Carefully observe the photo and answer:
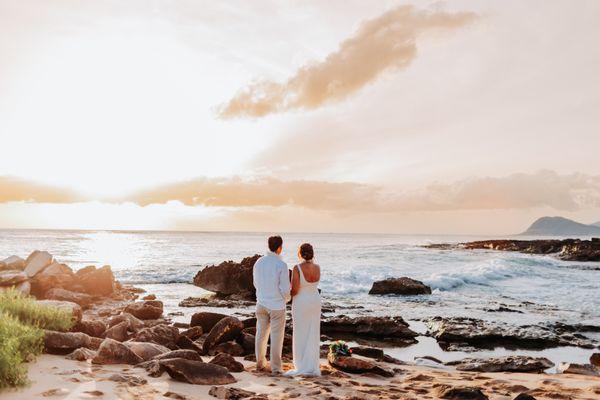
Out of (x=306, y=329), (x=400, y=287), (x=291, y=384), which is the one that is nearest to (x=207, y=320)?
(x=306, y=329)

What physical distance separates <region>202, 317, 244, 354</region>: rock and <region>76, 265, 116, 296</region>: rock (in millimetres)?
12389

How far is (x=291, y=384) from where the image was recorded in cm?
788

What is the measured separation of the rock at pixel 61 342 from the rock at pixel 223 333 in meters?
2.70

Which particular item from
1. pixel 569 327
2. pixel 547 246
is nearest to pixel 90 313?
pixel 569 327

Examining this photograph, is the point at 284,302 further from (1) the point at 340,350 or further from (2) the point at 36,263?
(2) the point at 36,263

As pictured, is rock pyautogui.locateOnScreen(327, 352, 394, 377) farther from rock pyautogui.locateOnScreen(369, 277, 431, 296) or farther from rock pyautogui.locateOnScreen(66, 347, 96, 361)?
rock pyautogui.locateOnScreen(369, 277, 431, 296)

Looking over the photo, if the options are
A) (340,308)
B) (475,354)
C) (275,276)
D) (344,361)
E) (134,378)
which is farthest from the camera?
(340,308)

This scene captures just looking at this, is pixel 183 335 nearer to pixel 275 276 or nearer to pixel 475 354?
pixel 275 276

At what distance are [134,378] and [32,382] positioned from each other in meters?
1.33

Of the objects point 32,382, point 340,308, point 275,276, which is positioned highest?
point 275,276

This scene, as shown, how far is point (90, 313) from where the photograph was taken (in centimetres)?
1706

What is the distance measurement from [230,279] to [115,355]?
614 inches

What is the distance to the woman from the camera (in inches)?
345

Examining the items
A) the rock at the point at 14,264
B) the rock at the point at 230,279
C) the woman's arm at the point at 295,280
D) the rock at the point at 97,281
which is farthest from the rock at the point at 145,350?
the rock at the point at 14,264
